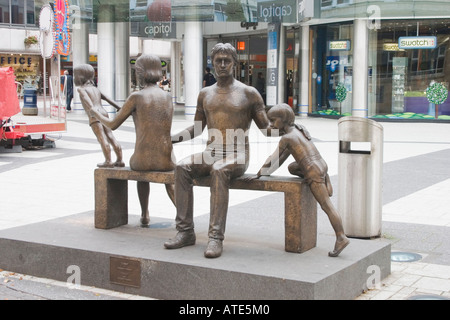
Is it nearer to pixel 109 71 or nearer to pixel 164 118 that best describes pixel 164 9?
pixel 109 71

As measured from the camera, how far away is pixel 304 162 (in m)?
5.24

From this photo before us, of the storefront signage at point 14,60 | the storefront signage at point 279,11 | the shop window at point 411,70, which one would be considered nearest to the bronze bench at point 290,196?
the storefront signage at point 279,11

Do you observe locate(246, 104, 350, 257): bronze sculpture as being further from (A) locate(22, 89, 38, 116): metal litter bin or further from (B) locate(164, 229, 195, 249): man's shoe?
(A) locate(22, 89, 38, 116): metal litter bin

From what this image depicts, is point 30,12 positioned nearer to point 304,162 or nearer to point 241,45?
point 241,45

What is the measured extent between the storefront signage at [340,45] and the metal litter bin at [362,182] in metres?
19.3

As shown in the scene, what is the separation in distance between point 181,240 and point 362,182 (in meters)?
2.44

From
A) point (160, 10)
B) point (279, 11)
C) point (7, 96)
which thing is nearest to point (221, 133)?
point (7, 96)

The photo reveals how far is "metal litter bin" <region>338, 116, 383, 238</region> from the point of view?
702cm

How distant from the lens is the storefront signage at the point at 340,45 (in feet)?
84.4

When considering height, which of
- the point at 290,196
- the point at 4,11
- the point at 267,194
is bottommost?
the point at 267,194

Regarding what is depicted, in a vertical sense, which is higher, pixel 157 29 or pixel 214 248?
pixel 157 29

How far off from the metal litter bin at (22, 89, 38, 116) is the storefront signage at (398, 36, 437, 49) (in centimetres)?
1282

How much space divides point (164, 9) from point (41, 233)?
1891cm

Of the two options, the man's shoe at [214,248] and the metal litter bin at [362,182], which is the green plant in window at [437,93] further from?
the man's shoe at [214,248]
